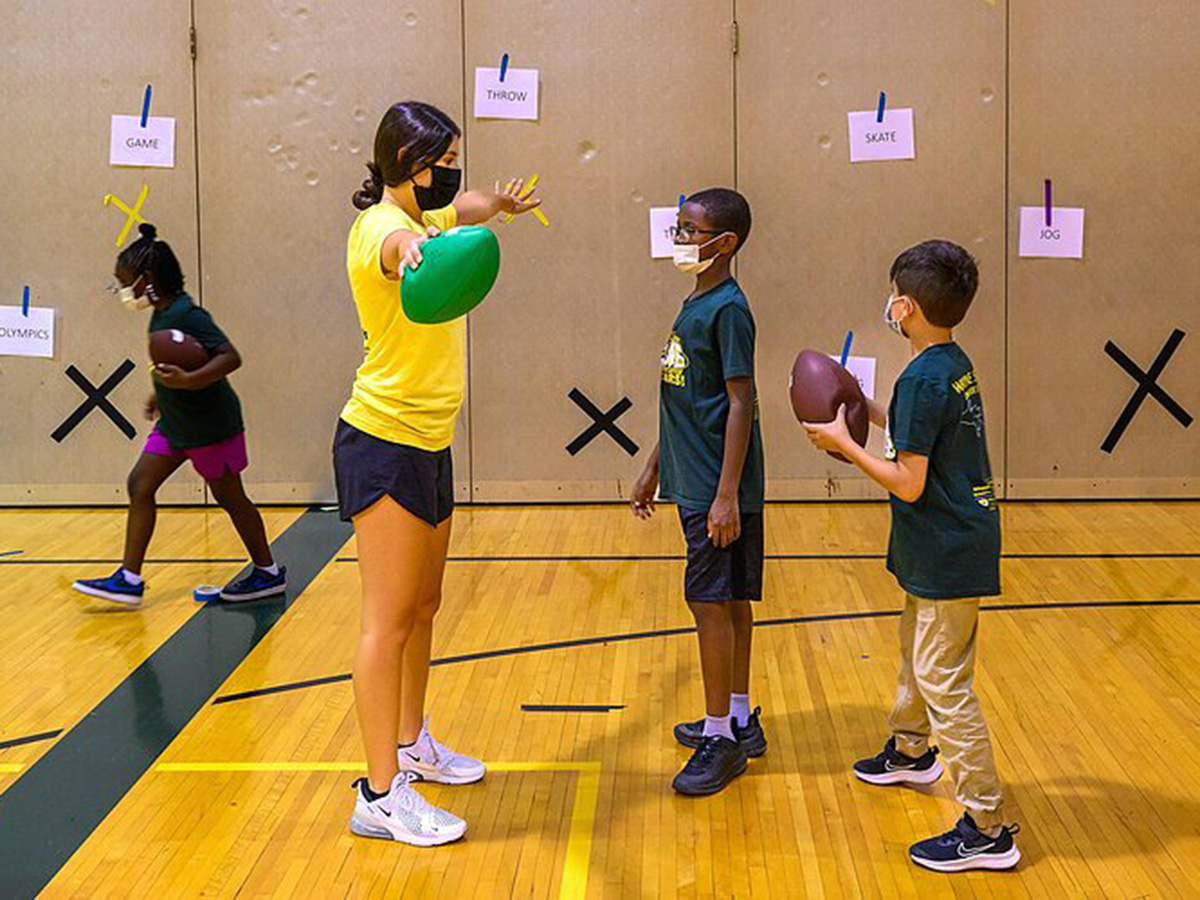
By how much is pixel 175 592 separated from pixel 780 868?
2.90 m

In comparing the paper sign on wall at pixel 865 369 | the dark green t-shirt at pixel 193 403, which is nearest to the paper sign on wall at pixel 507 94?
the paper sign on wall at pixel 865 369

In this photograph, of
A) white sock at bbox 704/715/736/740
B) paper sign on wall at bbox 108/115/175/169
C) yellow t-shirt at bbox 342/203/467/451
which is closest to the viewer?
yellow t-shirt at bbox 342/203/467/451

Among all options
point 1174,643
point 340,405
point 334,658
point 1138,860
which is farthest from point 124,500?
point 1138,860

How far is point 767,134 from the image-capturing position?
21.4 feet

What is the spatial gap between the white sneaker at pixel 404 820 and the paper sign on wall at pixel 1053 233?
14.0 feet

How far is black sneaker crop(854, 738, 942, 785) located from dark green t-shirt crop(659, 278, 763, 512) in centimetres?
62

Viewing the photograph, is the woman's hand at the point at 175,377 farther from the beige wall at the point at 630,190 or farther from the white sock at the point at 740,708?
the white sock at the point at 740,708

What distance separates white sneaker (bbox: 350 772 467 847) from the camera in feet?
10.2

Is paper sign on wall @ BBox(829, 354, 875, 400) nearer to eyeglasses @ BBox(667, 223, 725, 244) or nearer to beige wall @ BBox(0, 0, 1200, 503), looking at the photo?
beige wall @ BBox(0, 0, 1200, 503)

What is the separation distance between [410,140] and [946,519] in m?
1.28

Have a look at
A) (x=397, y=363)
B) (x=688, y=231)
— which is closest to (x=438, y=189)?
(x=397, y=363)

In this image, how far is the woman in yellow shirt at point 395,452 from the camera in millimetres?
3012

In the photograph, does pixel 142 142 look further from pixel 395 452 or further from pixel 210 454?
pixel 395 452

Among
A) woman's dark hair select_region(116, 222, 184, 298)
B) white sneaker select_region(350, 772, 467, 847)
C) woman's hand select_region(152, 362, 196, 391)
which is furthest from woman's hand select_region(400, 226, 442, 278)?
woman's dark hair select_region(116, 222, 184, 298)
